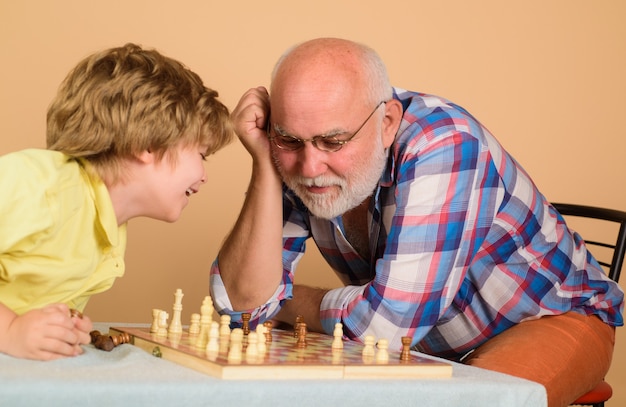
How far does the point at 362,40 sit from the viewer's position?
451cm

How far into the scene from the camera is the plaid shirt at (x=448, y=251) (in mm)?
2227

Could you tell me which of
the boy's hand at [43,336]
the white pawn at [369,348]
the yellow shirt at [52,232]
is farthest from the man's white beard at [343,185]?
the boy's hand at [43,336]

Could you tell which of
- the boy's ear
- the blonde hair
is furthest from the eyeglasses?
the boy's ear

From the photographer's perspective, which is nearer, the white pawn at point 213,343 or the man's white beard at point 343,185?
Answer: the white pawn at point 213,343

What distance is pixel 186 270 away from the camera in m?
4.45

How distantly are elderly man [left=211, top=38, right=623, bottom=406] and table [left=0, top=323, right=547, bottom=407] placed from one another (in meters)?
0.64

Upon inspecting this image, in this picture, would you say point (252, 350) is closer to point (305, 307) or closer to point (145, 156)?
point (145, 156)

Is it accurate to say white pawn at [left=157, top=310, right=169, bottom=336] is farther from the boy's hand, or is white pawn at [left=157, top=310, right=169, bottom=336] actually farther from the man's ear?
the man's ear

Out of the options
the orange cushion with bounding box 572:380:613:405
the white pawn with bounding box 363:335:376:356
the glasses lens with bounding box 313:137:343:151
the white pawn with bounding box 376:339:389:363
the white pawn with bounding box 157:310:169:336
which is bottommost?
the orange cushion with bounding box 572:380:613:405

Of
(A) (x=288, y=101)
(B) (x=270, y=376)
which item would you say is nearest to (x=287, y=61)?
(A) (x=288, y=101)

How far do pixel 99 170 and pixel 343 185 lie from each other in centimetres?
71

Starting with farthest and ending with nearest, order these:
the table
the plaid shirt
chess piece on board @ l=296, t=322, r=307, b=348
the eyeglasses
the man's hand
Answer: the man's hand
the eyeglasses
the plaid shirt
chess piece on board @ l=296, t=322, r=307, b=348
the table

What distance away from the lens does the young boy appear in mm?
1781

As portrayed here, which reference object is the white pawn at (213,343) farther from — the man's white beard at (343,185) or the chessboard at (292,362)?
the man's white beard at (343,185)
